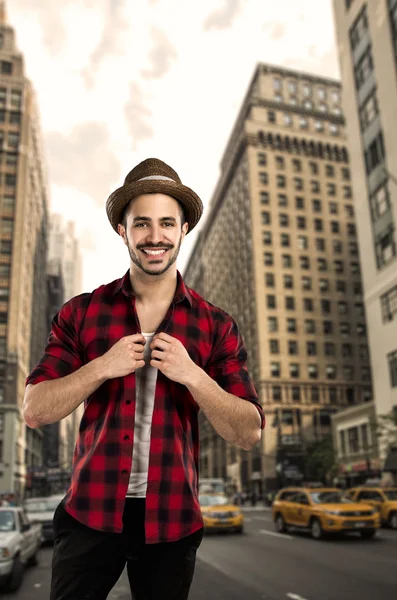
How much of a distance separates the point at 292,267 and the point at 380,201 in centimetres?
3776

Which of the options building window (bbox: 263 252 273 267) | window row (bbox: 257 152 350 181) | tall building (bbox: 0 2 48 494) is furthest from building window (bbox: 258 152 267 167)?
tall building (bbox: 0 2 48 494)

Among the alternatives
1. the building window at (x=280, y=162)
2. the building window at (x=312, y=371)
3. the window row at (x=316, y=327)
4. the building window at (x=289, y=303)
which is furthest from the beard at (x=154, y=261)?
the building window at (x=280, y=162)

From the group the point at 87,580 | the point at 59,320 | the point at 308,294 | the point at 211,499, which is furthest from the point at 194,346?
the point at 308,294

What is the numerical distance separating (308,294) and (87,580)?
74.5 metres

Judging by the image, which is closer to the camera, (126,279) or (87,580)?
(87,580)

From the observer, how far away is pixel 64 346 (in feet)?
7.56

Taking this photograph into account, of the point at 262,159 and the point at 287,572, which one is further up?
the point at 262,159

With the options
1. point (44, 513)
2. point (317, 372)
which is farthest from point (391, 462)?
point (317, 372)

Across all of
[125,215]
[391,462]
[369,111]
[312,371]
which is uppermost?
[369,111]

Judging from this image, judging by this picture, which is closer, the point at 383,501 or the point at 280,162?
the point at 383,501

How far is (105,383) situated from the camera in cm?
222

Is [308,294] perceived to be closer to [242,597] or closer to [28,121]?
[28,121]

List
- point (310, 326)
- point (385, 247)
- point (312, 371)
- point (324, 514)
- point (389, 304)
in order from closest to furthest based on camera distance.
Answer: point (324, 514) < point (389, 304) < point (385, 247) < point (312, 371) < point (310, 326)

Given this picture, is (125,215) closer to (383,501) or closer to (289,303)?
(383,501)
